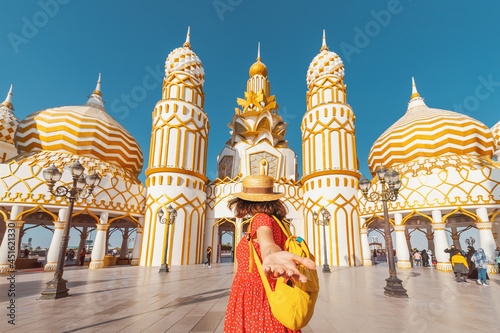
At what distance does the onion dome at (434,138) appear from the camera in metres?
18.1

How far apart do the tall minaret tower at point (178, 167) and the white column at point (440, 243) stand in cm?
1515

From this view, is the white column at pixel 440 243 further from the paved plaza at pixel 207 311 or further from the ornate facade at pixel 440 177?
the paved plaza at pixel 207 311

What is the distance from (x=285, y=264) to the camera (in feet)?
4.10

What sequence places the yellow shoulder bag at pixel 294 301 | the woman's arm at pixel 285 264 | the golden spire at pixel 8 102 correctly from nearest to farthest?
the woman's arm at pixel 285 264 < the yellow shoulder bag at pixel 294 301 < the golden spire at pixel 8 102

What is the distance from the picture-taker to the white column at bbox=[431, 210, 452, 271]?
47.4 feet

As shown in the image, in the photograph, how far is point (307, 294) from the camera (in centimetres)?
140

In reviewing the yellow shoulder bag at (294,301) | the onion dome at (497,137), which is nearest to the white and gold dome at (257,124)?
the onion dome at (497,137)

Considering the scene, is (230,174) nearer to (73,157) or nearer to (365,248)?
(73,157)

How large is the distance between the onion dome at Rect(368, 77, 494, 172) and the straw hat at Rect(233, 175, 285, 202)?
20.5m

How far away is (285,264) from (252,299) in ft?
3.25

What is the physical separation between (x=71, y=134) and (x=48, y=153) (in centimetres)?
219

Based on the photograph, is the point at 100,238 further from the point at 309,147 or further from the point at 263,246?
the point at 263,246

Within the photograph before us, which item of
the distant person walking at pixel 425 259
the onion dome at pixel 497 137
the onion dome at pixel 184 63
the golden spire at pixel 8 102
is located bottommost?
the distant person walking at pixel 425 259

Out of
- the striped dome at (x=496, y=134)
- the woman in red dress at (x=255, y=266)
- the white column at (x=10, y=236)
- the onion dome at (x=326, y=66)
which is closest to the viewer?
the woman in red dress at (x=255, y=266)
